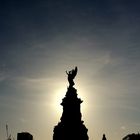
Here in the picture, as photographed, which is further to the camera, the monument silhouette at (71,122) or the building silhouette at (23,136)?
the building silhouette at (23,136)

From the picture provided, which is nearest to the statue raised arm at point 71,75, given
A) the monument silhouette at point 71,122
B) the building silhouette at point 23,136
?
the monument silhouette at point 71,122

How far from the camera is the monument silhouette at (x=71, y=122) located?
5444 centimetres

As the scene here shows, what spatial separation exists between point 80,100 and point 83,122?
3.62m

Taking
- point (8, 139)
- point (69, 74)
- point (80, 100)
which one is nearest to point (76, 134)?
point (80, 100)

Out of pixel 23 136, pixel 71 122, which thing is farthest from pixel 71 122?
pixel 23 136

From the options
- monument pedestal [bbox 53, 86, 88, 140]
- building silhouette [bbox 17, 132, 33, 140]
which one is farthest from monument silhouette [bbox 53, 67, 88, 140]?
building silhouette [bbox 17, 132, 33, 140]

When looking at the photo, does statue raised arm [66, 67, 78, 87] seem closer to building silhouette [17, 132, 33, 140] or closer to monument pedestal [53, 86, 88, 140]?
monument pedestal [53, 86, 88, 140]

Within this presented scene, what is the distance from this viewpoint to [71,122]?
5534cm

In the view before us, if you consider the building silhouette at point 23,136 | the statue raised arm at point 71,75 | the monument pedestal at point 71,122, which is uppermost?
the building silhouette at point 23,136

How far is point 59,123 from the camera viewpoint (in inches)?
2207

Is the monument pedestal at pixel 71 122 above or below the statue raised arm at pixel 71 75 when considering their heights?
below

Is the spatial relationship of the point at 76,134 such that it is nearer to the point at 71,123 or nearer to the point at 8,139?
the point at 71,123

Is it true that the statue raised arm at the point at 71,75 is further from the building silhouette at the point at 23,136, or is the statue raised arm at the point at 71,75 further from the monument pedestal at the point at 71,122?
the building silhouette at the point at 23,136

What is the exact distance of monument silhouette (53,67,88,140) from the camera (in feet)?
179
